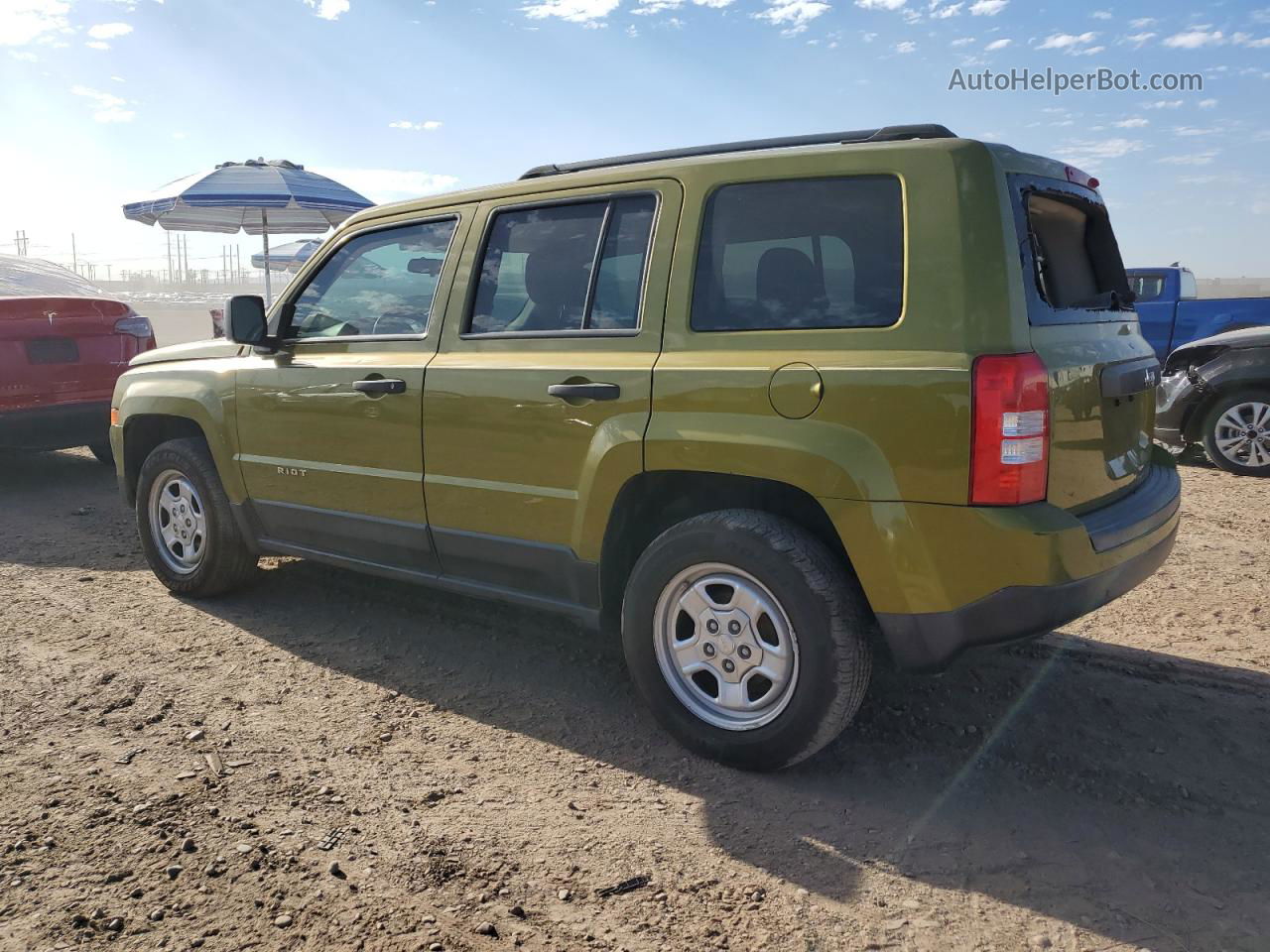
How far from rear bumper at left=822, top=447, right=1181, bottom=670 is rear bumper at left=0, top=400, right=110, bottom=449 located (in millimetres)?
6537

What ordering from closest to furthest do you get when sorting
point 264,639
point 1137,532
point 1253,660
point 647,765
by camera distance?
point 1137,532, point 647,765, point 1253,660, point 264,639

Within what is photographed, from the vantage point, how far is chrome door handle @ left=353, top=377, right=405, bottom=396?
3.74m

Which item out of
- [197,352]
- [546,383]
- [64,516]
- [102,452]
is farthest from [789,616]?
[102,452]

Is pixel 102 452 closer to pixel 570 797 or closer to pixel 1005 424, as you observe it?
pixel 570 797

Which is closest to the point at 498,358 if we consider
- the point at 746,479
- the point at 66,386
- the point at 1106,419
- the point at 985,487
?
the point at 746,479

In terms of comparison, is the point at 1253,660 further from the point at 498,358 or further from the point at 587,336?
the point at 498,358

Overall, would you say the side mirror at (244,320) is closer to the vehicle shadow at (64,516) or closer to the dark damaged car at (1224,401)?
the vehicle shadow at (64,516)

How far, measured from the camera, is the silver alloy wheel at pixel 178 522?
4.74 metres

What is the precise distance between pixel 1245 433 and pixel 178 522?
7.79m

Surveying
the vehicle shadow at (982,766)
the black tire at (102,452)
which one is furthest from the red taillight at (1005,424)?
the black tire at (102,452)

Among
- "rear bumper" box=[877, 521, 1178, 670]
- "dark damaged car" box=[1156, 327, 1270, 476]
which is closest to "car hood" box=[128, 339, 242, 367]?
"rear bumper" box=[877, 521, 1178, 670]

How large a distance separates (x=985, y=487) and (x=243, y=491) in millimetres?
3288

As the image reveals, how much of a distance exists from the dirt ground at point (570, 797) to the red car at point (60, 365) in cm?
321

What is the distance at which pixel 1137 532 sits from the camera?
2.94 m
